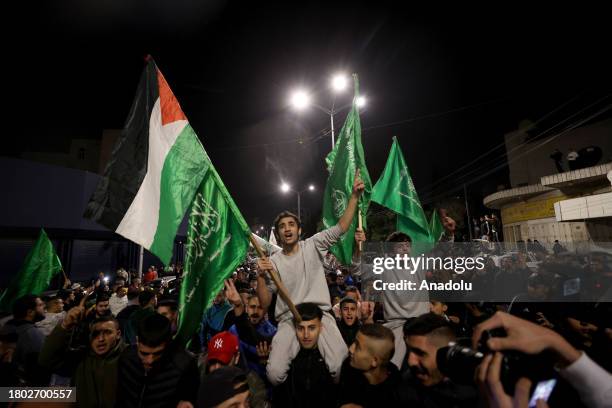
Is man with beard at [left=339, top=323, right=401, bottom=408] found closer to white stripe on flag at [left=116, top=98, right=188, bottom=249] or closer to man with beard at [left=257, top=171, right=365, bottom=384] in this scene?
man with beard at [left=257, top=171, right=365, bottom=384]

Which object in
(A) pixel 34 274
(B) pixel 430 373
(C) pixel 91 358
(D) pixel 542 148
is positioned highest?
(D) pixel 542 148

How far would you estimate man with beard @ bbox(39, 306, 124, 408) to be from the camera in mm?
3172

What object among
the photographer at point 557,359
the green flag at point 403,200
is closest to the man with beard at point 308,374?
the photographer at point 557,359

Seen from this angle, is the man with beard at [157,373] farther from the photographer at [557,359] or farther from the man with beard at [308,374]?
the photographer at [557,359]

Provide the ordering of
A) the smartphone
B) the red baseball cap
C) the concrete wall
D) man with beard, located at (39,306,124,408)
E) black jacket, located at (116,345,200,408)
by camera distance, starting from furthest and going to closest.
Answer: the concrete wall, the red baseball cap, man with beard, located at (39,306,124,408), black jacket, located at (116,345,200,408), the smartphone

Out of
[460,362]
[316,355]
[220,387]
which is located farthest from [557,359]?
[316,355]

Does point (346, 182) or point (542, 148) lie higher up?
point (542, 148)

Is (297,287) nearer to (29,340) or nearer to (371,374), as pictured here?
(371,374)

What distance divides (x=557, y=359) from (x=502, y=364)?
Result: 0.20m

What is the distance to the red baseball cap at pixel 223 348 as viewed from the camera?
331 centimetres

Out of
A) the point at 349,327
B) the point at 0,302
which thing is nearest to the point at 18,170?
the point at 0,302

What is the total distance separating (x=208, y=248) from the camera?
3.49 meters

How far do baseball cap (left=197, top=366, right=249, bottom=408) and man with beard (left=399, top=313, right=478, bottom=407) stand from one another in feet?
3.95

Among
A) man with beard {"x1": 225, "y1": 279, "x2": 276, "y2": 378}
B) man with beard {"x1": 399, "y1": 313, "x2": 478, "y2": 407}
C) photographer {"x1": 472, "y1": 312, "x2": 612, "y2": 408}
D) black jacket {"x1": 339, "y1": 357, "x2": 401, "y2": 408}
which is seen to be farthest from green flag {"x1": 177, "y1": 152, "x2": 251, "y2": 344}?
photographer {"x1": 472, "y1": 312, "x2": 612, "y2": 408}
